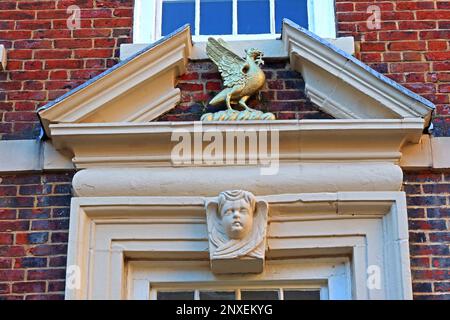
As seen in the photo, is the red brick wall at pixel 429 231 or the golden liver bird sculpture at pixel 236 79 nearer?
the red brick wall at pixel 429 231

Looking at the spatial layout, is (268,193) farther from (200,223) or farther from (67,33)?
(67,33)

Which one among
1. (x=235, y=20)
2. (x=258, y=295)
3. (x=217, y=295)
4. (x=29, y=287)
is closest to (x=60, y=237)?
(x=29, y=287)

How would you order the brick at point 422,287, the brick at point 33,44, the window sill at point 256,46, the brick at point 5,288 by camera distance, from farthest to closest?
the brick at point 33,44 → the window sill at point 256,46 → the brick at point 5,288 → the brick at point 422,287

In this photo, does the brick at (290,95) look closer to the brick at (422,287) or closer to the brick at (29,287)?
the brick at (422,287)

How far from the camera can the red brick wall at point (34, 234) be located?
634 cm

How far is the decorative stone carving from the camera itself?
6.27 metres

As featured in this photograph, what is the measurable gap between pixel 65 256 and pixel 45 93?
1215mm

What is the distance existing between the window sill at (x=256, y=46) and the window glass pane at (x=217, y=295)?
5.31ft

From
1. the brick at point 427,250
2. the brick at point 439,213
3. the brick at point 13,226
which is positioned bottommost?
the brick at point 427,250

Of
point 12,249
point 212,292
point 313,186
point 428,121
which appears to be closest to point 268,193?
point 313,186

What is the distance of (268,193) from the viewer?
6477 mm

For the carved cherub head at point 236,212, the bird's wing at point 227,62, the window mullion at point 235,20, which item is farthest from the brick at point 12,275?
the window mullion at point 235,20

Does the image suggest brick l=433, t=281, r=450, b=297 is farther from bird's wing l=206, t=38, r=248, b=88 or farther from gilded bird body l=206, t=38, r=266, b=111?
bird's wing l=206, t=38, r=248, b=88

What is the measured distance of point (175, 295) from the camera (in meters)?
6.48
